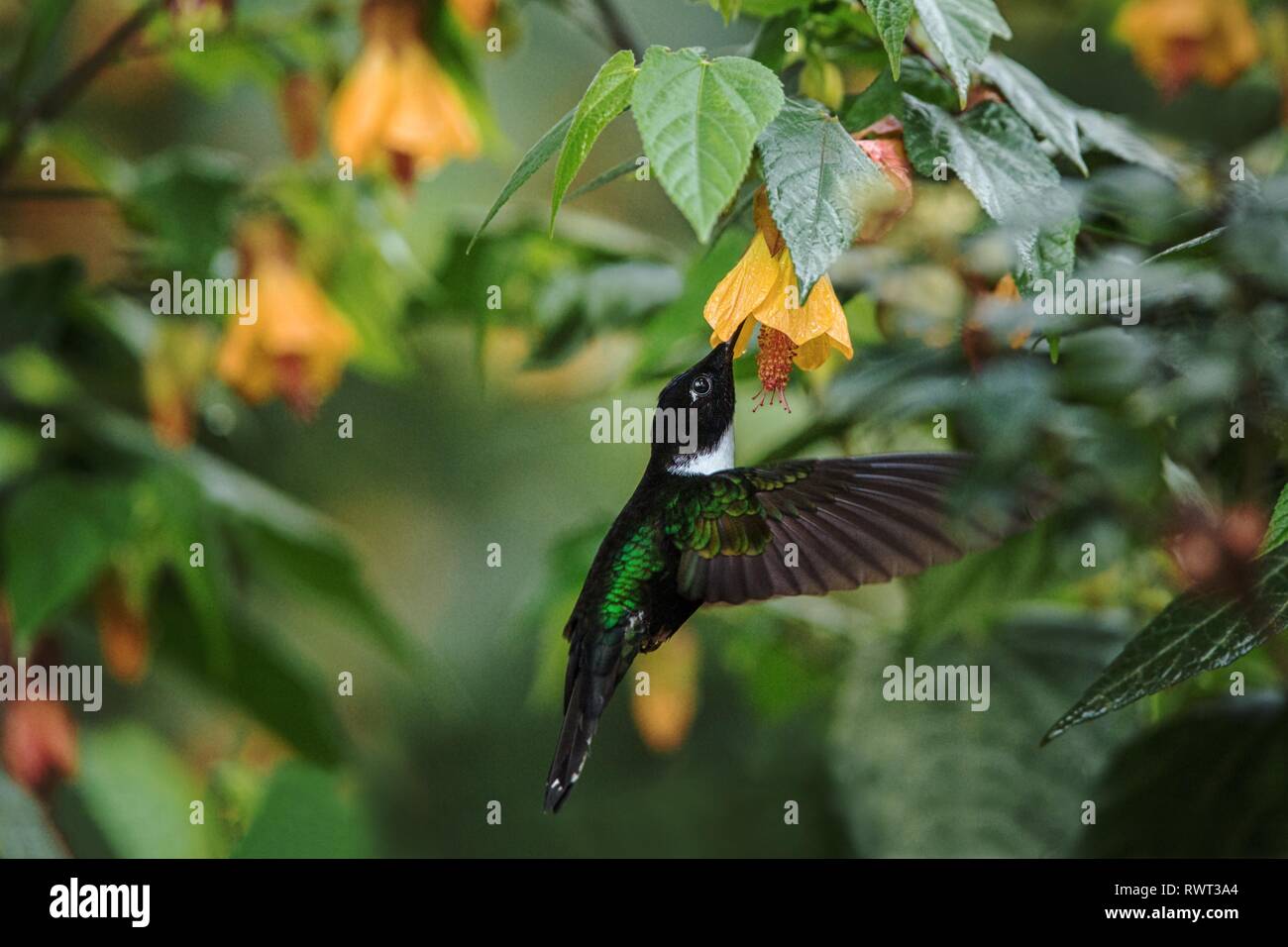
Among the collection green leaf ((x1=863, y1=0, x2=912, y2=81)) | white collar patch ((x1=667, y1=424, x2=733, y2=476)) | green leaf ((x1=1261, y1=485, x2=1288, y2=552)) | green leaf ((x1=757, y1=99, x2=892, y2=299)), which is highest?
green leaf ((x1=863, y1=0, x2=912, y2=81))

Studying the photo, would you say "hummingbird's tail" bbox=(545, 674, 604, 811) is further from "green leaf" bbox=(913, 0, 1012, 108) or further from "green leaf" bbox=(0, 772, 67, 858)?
"green leaf" bbox=(0, 772, 67, 858)

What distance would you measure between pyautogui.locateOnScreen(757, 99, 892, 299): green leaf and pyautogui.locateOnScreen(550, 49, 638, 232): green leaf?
0.13ft

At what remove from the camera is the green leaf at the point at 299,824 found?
725 mm

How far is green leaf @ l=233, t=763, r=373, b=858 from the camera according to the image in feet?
2.38

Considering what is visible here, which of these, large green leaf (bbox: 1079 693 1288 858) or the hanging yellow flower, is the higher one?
the hanging yellow flower

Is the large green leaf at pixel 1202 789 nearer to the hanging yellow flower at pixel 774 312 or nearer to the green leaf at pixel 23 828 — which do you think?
the hanging yellow flower at pixel 774 312

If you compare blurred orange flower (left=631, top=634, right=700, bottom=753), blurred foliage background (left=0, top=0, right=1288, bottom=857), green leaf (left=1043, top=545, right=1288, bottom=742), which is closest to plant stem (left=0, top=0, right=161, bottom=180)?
blurred foliage background (left=0, top=0, right=1288, bottom=857)

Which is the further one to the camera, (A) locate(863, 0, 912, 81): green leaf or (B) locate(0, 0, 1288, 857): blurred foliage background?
(B) locate(0, 0, 1288, 857): blurred foliage background

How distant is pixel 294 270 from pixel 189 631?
0.31 m

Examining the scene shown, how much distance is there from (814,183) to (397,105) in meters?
0.61

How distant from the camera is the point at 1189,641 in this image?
462mm

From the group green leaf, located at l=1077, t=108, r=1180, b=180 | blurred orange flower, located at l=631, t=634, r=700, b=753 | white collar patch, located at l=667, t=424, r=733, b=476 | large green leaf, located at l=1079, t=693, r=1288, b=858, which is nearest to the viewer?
white collar patch, located at l=667, t=424, r=733, b=476
